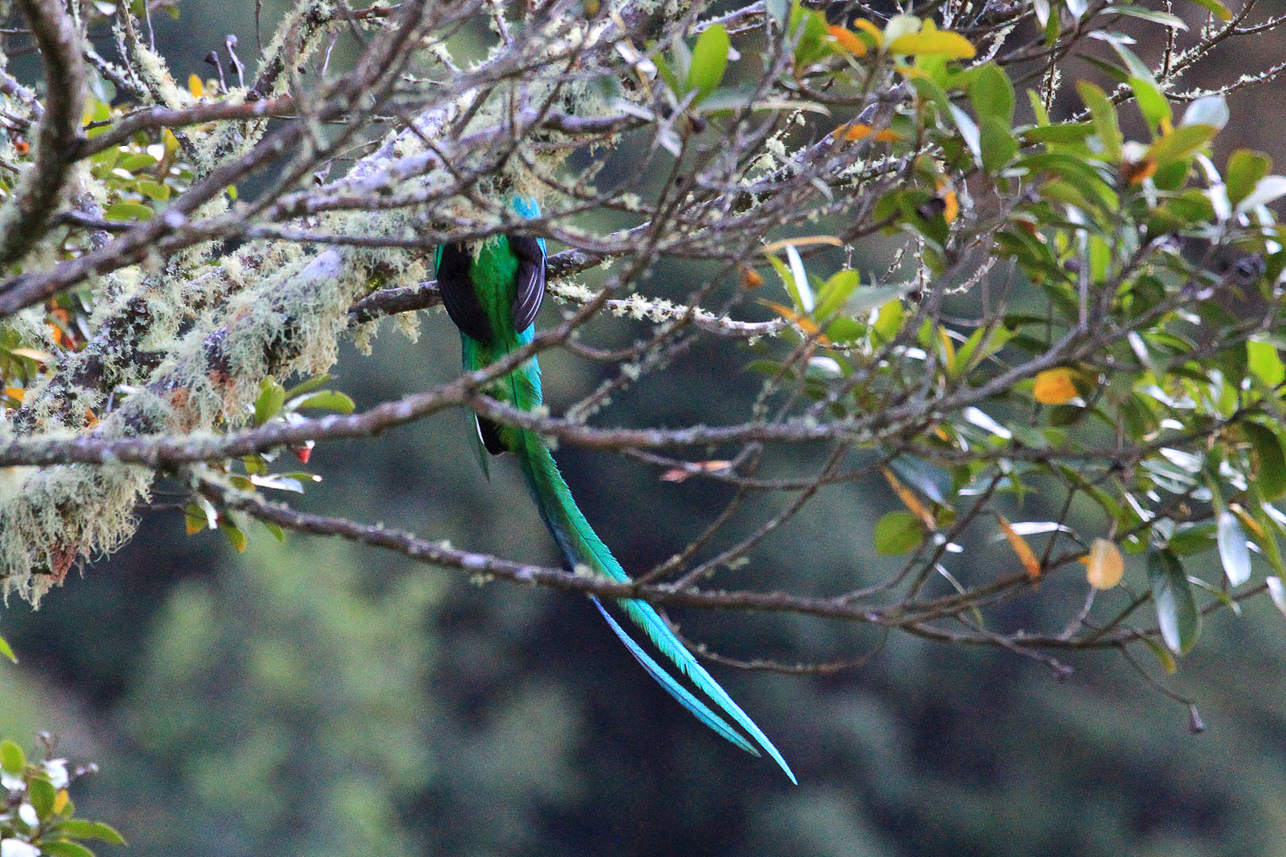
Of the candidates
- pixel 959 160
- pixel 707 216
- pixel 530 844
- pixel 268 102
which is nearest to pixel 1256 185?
pixel 959 160

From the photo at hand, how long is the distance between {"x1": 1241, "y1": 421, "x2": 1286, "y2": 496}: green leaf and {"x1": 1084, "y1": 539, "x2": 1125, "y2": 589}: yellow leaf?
0.45ft

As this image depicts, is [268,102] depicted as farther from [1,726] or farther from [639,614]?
[1,726]

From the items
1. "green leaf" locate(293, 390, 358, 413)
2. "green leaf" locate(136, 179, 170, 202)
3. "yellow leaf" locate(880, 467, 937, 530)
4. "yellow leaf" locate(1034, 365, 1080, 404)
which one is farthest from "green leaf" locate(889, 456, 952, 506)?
"green leaf" locate(136, 179, 170, 202)

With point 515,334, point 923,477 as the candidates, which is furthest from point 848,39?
point 515,334

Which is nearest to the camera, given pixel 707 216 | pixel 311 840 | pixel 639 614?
pixel 707 216

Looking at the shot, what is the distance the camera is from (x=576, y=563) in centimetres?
170

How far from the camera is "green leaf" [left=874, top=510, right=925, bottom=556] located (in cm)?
106

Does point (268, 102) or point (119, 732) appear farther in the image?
point (119, 732)

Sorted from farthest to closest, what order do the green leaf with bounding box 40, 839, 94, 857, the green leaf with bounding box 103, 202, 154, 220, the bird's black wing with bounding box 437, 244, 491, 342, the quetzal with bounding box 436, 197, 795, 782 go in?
1. the bird's black wing with bounding box 437, 244, 491, 342
2. the quetzal with bounding box 436, 197, 795, 782
3. the green leaf with bounding box 103, 202, 154, 220
4. the green leaf with bounding box 40, 839, 94, 857

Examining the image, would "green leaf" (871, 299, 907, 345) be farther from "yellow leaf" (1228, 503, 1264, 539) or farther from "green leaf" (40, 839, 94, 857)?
"green leaf" (40, 839, 94, 857)

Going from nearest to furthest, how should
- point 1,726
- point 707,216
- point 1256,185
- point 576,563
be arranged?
1. point 1256,185
2. point 707,216
3. point 576,563
4. point 1,726

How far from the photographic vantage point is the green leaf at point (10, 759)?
1570mm

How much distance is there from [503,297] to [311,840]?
6228 mm

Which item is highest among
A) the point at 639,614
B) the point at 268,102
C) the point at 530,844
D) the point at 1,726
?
the point at 268,102
